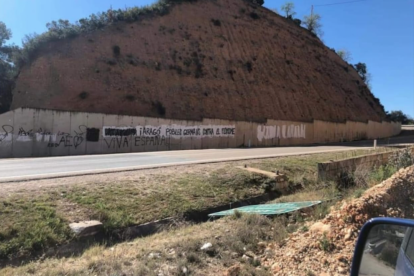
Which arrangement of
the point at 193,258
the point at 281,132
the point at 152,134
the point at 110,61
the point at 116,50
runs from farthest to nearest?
1. the point at 281,132
2. the point at 116,50
3. the point at 110,61
4. the point at 152,134
5. the point at 193,258

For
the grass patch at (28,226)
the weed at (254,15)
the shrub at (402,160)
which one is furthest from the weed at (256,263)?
the weed at (254,15)

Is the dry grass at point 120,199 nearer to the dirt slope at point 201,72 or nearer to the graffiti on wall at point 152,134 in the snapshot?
the graffiti on wall at point 152,134

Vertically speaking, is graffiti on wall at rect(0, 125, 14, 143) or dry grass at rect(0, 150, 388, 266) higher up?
graffiti on wall at rect(0, 125, 14, 143)

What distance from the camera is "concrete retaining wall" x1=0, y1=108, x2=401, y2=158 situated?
23.2 m

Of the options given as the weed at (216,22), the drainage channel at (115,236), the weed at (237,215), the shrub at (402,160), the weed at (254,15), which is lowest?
the drainage channel at (115,236)

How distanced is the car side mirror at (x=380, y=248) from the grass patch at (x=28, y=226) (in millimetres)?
5641

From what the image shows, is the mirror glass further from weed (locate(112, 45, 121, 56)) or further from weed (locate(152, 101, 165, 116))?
weed (locate(112, 45, 121, 56))

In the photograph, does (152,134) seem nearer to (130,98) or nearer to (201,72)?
(130,98)

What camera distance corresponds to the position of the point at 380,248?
2.29 meters

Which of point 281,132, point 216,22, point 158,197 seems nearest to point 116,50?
point 216,22

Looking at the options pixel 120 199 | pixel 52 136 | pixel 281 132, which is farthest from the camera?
pixel 281 132

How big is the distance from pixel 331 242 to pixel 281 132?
125 feet

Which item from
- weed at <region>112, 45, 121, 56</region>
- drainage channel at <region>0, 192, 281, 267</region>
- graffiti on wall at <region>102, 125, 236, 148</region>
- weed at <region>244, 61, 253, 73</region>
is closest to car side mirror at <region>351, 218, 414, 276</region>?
drainage channel at <region>0, 192, 281, 267</region>

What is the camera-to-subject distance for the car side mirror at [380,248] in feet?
7.06
